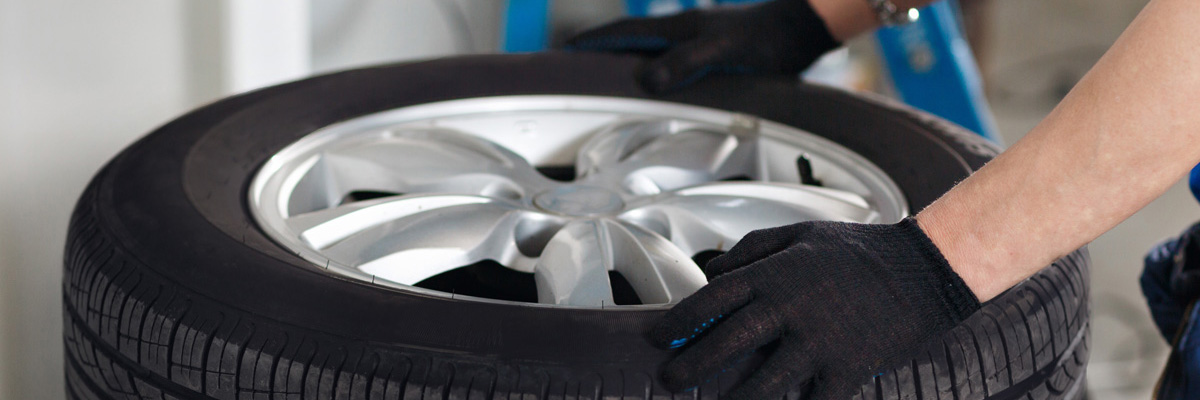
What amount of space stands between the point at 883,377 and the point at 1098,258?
2514 millimetres

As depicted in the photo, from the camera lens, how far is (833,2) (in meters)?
1.35

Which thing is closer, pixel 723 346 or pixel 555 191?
pixel 723 346

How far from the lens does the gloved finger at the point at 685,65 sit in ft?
4.17

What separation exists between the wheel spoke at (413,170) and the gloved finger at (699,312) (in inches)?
19.0

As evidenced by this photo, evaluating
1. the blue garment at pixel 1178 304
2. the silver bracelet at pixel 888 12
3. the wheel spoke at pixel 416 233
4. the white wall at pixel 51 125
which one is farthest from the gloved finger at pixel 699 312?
the white wall at pixel 51 125

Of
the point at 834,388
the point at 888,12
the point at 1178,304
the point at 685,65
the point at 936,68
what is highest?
the point at 936,68

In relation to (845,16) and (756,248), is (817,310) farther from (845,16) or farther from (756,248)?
(845,16)

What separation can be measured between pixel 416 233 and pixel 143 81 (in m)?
0.84

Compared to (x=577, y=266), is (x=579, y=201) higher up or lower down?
higher up

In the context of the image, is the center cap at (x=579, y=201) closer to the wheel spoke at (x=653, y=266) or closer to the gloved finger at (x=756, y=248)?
the wheel spoke at (x=653, y=266)

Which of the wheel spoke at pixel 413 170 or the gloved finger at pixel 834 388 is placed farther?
the wheel spoke at pixel 413 170

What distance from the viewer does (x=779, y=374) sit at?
652mm

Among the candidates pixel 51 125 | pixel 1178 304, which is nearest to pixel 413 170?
pixel 51 125

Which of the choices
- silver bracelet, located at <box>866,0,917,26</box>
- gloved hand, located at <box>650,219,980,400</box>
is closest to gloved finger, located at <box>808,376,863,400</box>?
gloved hand, located at <box>650,219,980,400</box>
